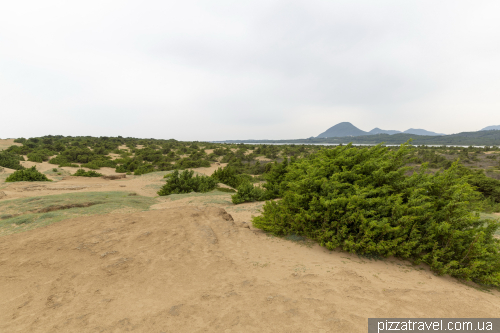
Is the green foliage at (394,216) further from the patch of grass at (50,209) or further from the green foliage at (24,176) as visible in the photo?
the green foliage at (24,176)

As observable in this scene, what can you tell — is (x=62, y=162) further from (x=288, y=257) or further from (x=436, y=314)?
(x=436, y=314)

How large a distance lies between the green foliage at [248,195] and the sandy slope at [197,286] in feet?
18.6

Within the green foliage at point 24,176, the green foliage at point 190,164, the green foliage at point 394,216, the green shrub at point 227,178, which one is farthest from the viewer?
the green foliage at point 190,164

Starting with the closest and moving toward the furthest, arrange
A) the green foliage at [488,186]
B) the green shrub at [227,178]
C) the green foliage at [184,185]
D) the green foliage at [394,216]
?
the green foliage at [394,216] < the green foliage at [488,186] < the green foliage at [184,185] < the green shrub at [227,178]

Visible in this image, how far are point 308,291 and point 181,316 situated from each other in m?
1.93

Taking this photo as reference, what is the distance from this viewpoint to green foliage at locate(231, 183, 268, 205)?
11406 mm

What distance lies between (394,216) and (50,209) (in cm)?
1060

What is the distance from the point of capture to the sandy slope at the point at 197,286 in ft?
8.80

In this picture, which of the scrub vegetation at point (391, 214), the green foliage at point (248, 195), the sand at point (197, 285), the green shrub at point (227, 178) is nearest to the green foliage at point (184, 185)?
the green shrub at point (227, 178)

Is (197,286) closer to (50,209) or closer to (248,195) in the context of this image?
(50,209)

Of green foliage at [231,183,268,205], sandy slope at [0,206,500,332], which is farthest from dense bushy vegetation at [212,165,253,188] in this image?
sandy slope at [0,206,500,332]

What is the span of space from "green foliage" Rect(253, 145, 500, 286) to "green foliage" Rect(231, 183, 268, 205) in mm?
5100

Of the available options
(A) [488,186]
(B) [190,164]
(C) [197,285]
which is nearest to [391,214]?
(C) [197,285]

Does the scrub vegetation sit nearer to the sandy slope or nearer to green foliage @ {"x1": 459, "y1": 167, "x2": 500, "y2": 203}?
the sandy slope
